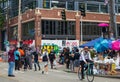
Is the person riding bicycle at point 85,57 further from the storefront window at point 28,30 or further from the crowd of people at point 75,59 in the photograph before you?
the storefront window at point 28,30

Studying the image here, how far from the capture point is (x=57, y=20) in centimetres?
6141

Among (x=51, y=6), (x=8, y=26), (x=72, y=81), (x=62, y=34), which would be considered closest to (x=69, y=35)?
(x=62, y=34)

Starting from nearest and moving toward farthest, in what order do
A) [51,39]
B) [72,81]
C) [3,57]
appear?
1. [72,81]
2. [3,57]
3. [51,39]

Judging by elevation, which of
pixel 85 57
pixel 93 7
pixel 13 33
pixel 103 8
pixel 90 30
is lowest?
pixel 13 33

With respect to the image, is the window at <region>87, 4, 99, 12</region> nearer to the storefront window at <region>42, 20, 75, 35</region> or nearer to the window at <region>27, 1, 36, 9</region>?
the storefront window at <region>42, 20, 75, 35</region>

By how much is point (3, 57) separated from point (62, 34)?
17671mm

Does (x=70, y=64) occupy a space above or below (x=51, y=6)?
below

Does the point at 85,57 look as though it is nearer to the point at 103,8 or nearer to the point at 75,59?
the point at 75,59

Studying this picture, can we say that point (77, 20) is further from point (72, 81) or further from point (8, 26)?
point (72, 81)

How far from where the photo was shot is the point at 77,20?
63312mm

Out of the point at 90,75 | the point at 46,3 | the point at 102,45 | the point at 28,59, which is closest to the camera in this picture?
the point at 90,75

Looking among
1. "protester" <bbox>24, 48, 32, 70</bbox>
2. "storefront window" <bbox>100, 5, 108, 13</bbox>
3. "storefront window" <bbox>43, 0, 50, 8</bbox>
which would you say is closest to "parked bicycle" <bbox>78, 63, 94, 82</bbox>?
"protester" <bbox>24, 48, 32, 70</bbox>

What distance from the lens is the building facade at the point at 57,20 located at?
196 feet

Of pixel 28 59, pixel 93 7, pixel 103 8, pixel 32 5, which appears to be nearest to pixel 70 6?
pixel 93 7
